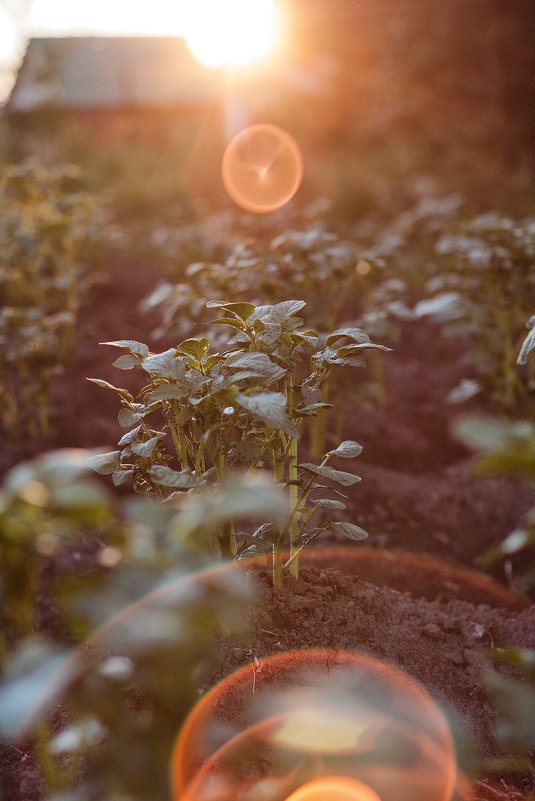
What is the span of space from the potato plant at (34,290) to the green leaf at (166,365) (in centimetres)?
164

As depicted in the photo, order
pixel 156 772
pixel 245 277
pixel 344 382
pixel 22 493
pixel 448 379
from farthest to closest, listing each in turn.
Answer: pixel 448 379
pixel 344 382
pixel 245 277
pixel 156 772
pixel 22 493

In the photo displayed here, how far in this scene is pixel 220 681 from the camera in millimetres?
1302

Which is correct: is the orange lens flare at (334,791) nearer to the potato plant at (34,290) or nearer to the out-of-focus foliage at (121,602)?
the out-of-focus foliage at (121,602)

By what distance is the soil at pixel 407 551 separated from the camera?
1.41m

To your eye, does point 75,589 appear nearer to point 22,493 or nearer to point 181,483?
point 22,493

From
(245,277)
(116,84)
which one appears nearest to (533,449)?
(245,277)

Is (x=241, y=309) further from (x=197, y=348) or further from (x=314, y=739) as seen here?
(x=314, y=739)

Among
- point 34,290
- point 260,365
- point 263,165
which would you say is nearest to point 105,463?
point 260,365

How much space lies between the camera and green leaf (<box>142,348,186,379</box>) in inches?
43.3

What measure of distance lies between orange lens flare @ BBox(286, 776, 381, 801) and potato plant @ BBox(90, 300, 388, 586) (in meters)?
0.43

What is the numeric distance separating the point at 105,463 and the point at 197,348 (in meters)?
0.28

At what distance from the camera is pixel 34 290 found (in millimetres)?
3625

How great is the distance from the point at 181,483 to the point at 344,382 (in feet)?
5.14

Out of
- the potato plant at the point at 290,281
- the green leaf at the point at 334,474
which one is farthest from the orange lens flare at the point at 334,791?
the potato plant at the point at 290,281
